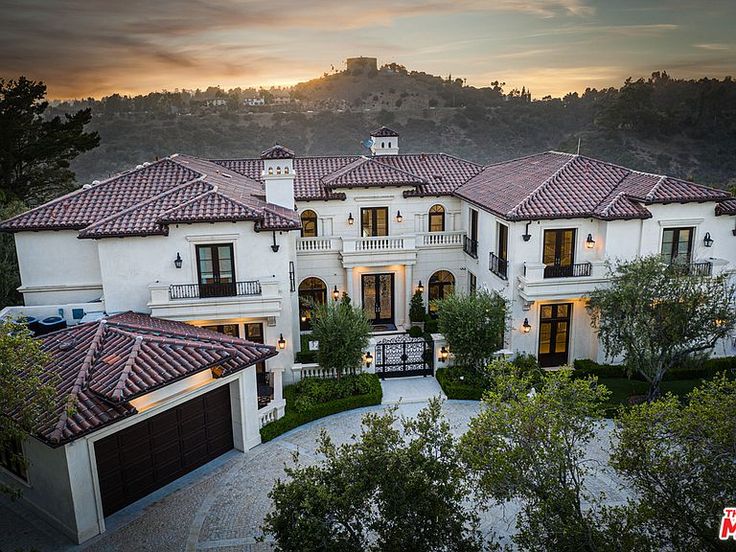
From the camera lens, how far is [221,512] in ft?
47.9

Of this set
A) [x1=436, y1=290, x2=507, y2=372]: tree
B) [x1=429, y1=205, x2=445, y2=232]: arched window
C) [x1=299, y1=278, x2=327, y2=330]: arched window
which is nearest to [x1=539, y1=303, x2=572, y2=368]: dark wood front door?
[x1=436, y1=290, x2=507, y2=372]: tree

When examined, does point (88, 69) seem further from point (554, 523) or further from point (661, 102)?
point (661, 102)

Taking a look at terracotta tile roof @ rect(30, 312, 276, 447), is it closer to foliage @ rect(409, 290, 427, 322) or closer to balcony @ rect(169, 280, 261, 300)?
balcony @ rect(169, 280, 261, 300)

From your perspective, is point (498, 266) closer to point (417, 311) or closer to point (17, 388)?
point (417, 311)

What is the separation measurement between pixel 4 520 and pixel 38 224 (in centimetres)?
1063

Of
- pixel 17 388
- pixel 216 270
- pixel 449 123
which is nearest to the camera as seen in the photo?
pixel 17 388

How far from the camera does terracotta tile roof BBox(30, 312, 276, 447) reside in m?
13.1

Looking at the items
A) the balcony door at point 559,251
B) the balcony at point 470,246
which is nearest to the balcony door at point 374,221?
the balcony at point 470,246

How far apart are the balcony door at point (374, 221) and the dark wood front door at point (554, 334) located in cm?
960

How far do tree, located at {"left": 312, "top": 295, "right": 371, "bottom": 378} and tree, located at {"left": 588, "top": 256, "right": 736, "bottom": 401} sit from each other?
28.9ft

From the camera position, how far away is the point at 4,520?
565 inches

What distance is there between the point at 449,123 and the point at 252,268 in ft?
Result: 201

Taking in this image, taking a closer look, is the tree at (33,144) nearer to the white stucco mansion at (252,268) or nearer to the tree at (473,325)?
the white stucco mansion at (252,268)

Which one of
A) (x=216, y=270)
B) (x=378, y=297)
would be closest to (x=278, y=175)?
(x=216, y=270)
